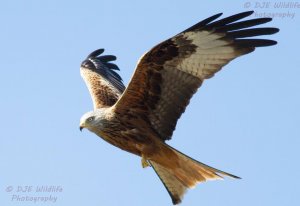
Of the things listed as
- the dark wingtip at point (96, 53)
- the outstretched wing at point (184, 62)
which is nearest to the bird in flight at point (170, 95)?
the outstretched wing at point (184, 62)

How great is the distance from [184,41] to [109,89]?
2784 mm

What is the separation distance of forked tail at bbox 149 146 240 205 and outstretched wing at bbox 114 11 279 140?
0.57m

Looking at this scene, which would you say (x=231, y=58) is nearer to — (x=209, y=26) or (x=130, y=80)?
(x=209, y=26)

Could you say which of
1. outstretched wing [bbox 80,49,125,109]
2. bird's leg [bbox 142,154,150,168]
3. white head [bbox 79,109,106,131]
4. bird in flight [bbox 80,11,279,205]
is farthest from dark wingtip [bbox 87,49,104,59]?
bird's leg [bbox 142,154,150,168]

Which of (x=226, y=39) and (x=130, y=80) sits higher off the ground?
(x=226, y=39)

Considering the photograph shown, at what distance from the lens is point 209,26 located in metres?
9.90

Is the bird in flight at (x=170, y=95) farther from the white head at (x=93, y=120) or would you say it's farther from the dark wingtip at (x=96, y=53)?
the dark wingtip at (x=96, y=53)

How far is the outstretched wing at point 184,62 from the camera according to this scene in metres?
9.78

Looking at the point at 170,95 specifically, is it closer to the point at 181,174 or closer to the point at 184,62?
the point at 184,62

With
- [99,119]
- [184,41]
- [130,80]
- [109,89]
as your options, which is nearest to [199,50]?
[184,41]

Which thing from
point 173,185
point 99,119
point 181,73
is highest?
point 181,73

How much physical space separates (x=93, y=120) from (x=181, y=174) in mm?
1324

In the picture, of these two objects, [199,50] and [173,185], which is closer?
[199,50]

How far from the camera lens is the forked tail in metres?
10.4
